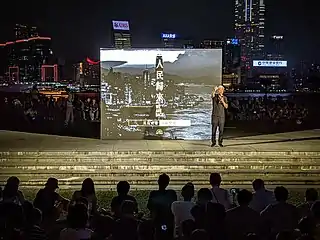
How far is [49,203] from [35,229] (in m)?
1.40

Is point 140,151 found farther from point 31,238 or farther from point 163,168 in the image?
point 31,238

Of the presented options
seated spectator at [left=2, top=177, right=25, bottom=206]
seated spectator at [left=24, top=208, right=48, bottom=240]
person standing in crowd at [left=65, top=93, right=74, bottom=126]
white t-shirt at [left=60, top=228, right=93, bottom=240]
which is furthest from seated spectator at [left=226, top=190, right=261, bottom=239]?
person standing in crowd at [left=65, top=93, right=74, bottom=126]

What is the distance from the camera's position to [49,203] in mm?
7812

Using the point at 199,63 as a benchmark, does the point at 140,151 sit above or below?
below

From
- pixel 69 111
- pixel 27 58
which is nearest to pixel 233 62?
pixel 27 58

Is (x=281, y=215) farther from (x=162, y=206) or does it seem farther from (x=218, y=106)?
(x=218, y=106)

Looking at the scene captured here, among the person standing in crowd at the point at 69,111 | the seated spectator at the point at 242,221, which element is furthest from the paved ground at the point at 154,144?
the seated spectator at the point at 242,221

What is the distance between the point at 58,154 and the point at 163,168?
2.49 m

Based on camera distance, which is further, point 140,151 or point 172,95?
point 172,95

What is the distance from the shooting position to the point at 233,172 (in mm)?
14258

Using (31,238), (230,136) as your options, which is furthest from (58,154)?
(31,238)

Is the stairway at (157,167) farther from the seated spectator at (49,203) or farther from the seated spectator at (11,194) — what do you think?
the seated spectator at (11,194)

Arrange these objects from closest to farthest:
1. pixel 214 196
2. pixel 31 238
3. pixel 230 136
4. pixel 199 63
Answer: pixel 31 238 → pixel 214 196 → pixel 199 63 → pixel 230 136

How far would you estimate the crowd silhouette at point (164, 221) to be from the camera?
5887mm
